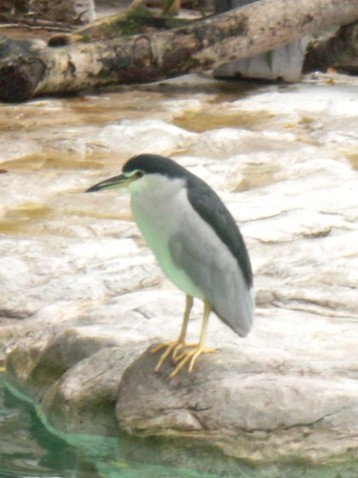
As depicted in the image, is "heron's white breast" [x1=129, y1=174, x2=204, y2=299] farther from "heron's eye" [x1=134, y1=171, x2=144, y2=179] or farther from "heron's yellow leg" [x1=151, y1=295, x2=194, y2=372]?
"heron's yellow leg" [x1=151, y1=295, x2=194, y2=372]

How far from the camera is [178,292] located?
6156mm

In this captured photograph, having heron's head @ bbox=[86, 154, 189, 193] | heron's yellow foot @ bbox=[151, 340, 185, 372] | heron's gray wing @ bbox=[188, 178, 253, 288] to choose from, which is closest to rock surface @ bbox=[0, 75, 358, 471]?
heron's yellow foot @ bbox=[151, 340, 185, 372]

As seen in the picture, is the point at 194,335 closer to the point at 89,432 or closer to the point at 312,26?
the point at 89,432

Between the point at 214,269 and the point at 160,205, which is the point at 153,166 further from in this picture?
the point at 214,269

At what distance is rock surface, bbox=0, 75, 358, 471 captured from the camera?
188 inches

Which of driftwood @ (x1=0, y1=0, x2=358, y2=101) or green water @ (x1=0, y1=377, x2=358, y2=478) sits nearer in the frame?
green water @ (x1=0, y1=377, x2=358, y2=478)

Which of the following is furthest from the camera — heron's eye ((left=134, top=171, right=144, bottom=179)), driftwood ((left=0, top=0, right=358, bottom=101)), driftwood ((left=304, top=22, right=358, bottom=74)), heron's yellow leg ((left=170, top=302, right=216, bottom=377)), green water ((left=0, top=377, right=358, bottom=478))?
driftwood ((left=304, top=22, right=358, bottom=74))

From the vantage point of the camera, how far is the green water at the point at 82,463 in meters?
4.71

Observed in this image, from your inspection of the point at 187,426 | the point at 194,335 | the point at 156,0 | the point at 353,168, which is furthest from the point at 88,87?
the point at 187,426

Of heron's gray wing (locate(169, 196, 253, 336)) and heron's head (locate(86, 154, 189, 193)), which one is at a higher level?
heron's head (locate(86, 154, 189, 193))

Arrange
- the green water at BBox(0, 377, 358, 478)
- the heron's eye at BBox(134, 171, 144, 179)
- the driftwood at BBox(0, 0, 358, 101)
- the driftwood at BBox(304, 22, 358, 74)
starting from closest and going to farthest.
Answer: the green water at BBox(0, 377, 358, 478)
the heron's eye at BBox(134, 171, 144, 179)
the driftwood at BBox(0, 0, 358, 101)
the driftwood at BBox(304, 22, 358, 74)

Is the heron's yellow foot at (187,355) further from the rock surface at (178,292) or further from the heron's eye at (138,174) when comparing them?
the heron's eye at (138,174)

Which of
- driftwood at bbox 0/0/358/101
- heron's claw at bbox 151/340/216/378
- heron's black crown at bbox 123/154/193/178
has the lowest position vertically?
driftwood at bbox 0/0/358/101

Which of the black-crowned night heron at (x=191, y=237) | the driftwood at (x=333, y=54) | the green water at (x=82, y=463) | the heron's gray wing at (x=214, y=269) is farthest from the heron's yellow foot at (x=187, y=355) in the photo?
the driftwood at (x=333, y=54)
